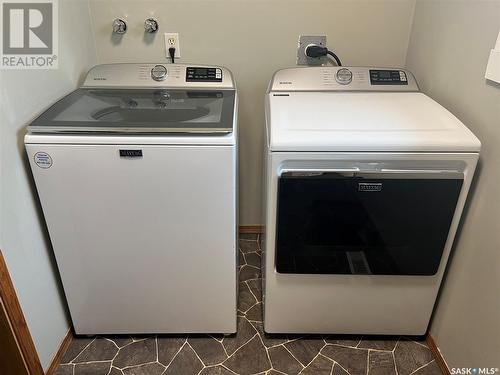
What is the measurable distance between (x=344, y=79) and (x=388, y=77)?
0.64 ft

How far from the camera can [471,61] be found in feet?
4.33

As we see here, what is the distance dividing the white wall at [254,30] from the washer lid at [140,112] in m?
0.28

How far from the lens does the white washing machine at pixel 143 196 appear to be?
126 cm

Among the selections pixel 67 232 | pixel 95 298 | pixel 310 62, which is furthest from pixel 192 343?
pixel 310 62

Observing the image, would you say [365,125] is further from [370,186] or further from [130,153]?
[130,153]

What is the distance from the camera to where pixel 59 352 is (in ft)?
5.12

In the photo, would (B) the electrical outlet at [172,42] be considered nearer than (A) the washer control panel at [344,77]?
No

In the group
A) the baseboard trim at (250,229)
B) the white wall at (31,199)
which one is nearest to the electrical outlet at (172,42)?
the white wall at (31,199)

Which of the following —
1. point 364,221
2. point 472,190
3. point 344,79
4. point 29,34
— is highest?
point 29,34

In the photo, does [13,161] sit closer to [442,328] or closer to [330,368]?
[330,368]

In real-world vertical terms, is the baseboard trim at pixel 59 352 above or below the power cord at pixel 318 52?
below

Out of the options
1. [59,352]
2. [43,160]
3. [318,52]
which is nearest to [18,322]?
[59,352]

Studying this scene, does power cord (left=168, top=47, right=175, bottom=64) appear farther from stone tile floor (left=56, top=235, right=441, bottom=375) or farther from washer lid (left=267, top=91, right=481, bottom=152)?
stone tile floor (left=56, top=235, right=441, bottom=375)

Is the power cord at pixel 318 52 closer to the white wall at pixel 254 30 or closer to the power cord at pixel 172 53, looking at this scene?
the white wall at pixel 254 30
